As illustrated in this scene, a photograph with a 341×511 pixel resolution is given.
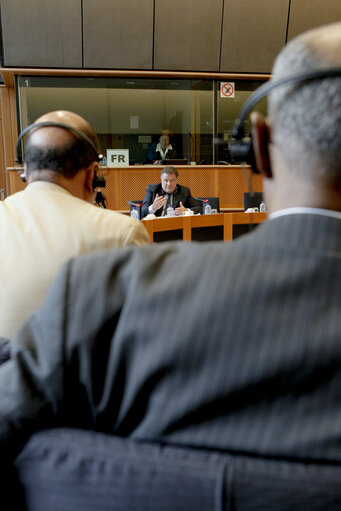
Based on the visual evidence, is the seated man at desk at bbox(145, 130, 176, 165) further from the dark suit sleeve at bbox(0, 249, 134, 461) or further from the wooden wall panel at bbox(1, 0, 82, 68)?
the dark suit sleeve at bbox(0, 249, 134, 461)

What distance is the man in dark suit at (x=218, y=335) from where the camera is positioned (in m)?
0.58

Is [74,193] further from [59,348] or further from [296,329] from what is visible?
[296,329]

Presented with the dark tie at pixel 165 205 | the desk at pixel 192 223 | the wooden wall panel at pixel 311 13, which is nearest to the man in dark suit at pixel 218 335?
the desk at pixel 192 223

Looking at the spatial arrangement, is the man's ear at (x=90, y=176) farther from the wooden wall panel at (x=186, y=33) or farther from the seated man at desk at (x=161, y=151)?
the seated man at desk at (x=161, y=151)

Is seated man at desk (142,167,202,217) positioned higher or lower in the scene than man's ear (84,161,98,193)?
lower

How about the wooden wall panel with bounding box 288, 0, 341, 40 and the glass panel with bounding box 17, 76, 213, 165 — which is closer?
the wooden wall panel with bounding box 288, 0, 341, 40

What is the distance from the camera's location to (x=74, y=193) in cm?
184

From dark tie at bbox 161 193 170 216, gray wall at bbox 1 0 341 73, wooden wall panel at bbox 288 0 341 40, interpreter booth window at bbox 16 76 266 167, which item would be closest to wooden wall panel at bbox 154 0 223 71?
gray wall at bbox 1 0 341 73

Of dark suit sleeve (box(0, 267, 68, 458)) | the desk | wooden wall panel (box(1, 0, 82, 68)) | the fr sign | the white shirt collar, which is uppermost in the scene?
wooden wall panel (box(1, 0, 82, 68))

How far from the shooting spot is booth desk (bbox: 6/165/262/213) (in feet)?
27.8

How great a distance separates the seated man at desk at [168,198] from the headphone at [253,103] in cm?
459

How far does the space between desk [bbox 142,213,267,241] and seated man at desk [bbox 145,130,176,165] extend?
4329mm

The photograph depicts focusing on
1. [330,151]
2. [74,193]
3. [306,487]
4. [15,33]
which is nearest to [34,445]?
[306,487]

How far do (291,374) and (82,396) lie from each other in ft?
0.95
